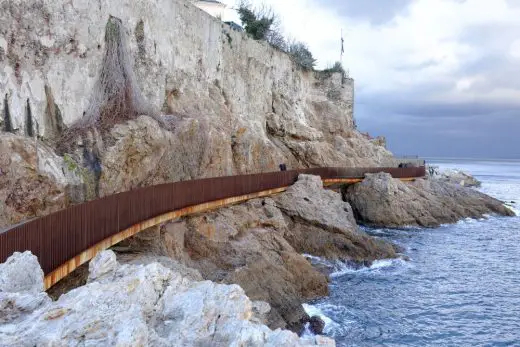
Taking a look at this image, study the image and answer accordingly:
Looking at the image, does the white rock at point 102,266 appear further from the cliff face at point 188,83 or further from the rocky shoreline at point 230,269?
the cliff face at point 188,83


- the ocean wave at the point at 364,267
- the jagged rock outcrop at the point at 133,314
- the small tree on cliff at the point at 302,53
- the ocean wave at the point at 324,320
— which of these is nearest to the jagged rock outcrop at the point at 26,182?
the jagged rock outcrop at the point at 133,314

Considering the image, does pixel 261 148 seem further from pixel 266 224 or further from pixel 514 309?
pixel 514 309

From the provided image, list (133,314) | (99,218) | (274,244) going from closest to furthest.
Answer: (133,314) < (99,218) < (274,244)

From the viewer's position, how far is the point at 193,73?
1038 inches

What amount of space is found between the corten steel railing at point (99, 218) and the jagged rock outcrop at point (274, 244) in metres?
0.89

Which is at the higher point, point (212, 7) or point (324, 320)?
point (212, 7)

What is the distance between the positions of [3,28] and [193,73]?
13.1 meters

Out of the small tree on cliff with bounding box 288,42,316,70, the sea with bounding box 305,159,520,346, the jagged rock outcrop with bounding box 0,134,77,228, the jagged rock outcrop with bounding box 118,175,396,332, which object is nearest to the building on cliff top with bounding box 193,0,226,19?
the small tree on cliff with bounding box 288,42,316,70

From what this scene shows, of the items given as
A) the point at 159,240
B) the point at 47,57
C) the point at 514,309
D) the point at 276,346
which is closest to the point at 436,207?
the point at 514,309

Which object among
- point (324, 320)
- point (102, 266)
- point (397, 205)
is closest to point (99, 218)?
point (102, 266)

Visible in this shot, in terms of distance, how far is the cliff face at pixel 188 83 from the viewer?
14.8 m

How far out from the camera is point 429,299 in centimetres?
1870

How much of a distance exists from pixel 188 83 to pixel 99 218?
14.7 metres

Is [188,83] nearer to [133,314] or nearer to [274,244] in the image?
[274,244]
